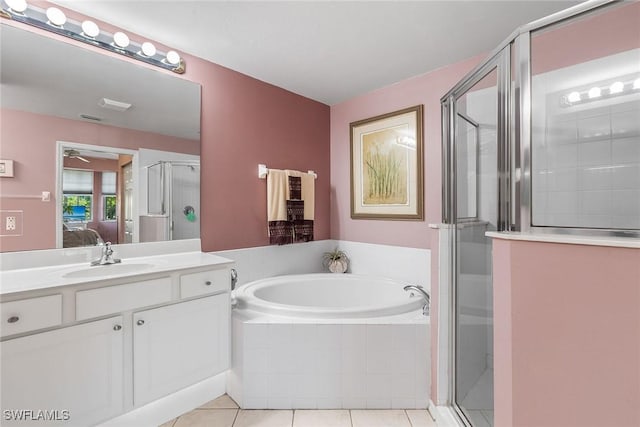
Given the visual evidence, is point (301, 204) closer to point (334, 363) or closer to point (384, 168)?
point (384, 168)

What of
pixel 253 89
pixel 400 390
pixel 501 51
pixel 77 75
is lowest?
pixel 400 390

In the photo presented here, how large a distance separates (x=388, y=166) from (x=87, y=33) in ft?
7.52

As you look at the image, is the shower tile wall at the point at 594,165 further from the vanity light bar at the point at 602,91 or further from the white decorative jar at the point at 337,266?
the white decorative jar at the point at 337,266

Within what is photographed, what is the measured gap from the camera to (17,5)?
1437 millimetres

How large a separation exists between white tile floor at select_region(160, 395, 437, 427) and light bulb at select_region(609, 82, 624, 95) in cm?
212

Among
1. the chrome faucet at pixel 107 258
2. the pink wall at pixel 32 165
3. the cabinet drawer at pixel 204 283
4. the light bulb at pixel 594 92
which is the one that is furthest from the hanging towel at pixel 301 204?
the light bulb at pixel 594 92

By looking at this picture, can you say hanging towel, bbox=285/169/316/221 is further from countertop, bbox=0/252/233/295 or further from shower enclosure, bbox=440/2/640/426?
shower enclosure, bbox=440/2/640/426

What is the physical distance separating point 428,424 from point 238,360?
44.9 inches

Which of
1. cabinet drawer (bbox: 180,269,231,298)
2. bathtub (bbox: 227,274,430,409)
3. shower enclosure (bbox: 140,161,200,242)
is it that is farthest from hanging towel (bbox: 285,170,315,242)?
bathtub (bbox: 227,274,430,409)

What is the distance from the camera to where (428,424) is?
159cm

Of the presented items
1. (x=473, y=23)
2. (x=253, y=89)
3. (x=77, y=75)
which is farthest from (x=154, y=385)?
(x=473, y=23)

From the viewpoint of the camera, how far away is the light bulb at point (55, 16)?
4.98 feet

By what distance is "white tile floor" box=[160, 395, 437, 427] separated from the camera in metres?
1.59

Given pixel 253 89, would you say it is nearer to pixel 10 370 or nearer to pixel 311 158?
pixel 311 158
